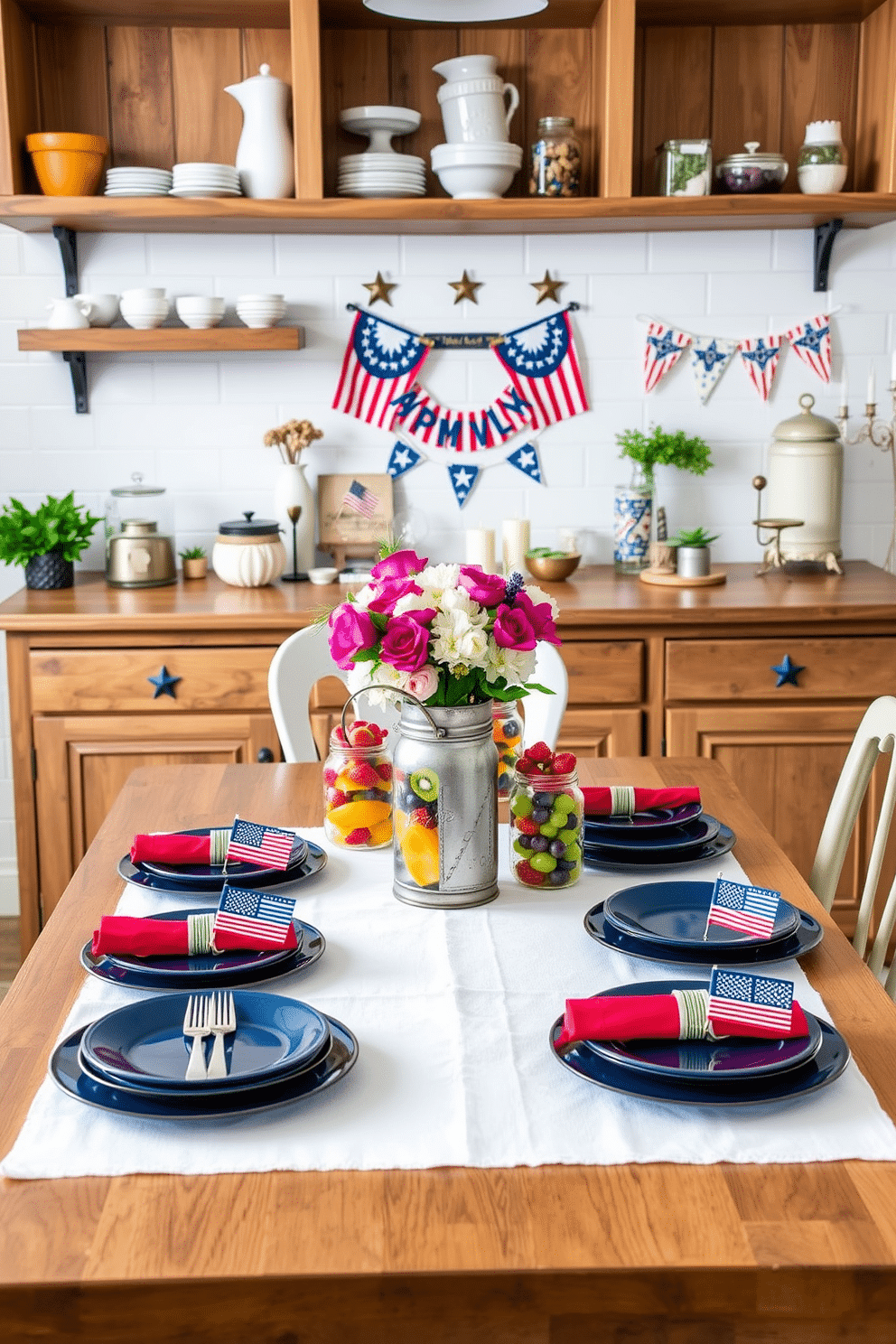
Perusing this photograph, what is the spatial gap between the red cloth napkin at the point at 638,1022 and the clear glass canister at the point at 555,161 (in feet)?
8.28

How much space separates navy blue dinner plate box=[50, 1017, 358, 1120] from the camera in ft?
3.60

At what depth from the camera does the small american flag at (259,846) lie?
1635 millimetres

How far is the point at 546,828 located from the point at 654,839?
0.71 feet

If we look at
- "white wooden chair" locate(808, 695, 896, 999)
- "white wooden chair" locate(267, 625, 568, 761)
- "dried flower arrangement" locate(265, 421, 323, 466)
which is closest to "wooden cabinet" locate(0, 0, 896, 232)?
"dried flower arrangement" locate(265, 421, 323, 466)

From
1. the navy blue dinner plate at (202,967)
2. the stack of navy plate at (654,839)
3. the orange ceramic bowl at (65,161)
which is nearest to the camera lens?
the navy blue dinner plate at (202,967)

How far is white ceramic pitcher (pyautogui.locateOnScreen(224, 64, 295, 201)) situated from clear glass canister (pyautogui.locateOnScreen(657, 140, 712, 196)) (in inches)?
35.5

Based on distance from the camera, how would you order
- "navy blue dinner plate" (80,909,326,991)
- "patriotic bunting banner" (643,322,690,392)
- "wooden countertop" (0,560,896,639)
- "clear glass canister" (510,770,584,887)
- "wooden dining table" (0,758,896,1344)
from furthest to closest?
1. "patriotic bunting banner" (643,322,690,392)
2. "wooden countertop" (0,560,896,639)
3. "clear glass canister" (510,770,584,887)
4. "navy blue dinner plate" (80,909,326,991)
5. "wooden dining table" (0,758,896,1344)

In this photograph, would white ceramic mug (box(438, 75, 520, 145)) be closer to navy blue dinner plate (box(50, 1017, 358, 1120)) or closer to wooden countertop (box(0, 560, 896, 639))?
wooden countertop (box(0, 560, 896, 639))

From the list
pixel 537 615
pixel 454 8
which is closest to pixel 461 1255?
pixel 537 615

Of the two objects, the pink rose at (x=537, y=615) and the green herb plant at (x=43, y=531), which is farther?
the green herb plant at (x=43, y=531)

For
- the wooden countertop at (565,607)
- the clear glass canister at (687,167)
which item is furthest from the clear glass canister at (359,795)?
the clear glass canister at (687,167)

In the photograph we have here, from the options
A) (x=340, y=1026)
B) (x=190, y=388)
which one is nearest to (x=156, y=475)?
(x=190, y=388)

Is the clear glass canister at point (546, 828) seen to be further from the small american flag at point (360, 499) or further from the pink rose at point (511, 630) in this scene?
the small american flag at point (360, 499)

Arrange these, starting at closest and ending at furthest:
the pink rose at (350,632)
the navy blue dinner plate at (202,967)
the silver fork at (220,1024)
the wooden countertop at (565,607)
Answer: the silver fork at (220,1024) → the navy blue dinner plate at (202,967) → the pink rose at (350,632) → the wooden countertop at (565,607)
